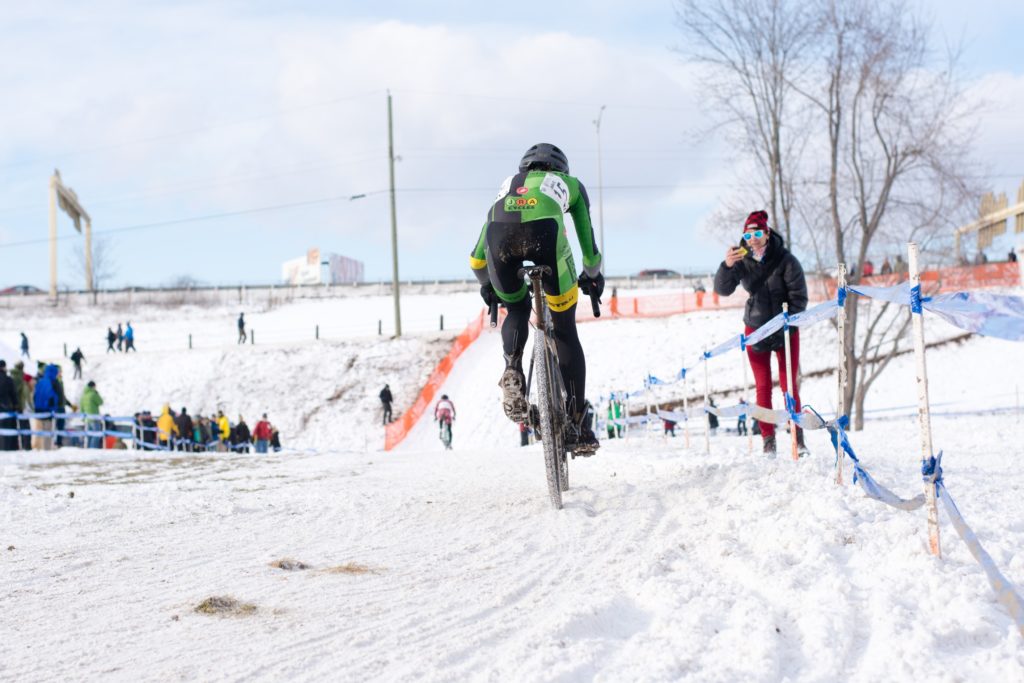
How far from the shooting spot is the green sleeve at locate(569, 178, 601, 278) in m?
6.12

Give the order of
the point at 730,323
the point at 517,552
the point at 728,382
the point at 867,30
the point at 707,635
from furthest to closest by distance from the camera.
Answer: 1. the point at 730,323
2. the point at 728,382
3. the point at 867,30
4. the point at 517,552
5. the point at 707,635

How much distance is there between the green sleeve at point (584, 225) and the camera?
6125 millimetres

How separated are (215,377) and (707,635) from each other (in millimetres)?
41282

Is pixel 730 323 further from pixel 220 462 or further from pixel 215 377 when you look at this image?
pixel 220 462

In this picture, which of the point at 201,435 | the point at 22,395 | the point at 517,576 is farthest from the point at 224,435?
the point at 517,576

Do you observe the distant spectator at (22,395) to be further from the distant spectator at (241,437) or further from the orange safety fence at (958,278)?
the orange safety fence at (958,278)

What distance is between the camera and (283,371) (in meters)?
41.9

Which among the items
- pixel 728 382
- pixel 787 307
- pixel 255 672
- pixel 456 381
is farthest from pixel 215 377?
pixel 255 672

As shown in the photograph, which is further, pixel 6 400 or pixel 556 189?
pixel 6 400

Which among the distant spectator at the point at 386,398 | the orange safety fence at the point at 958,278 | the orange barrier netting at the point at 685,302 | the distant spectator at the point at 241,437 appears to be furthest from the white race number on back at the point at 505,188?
the distant spectator at the point at 386,398

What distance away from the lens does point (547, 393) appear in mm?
6062

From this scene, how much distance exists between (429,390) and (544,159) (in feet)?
99.1

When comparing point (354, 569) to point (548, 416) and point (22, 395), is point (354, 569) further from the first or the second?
point (22, 395)

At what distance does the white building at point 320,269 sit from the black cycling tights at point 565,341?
68.1 meters
